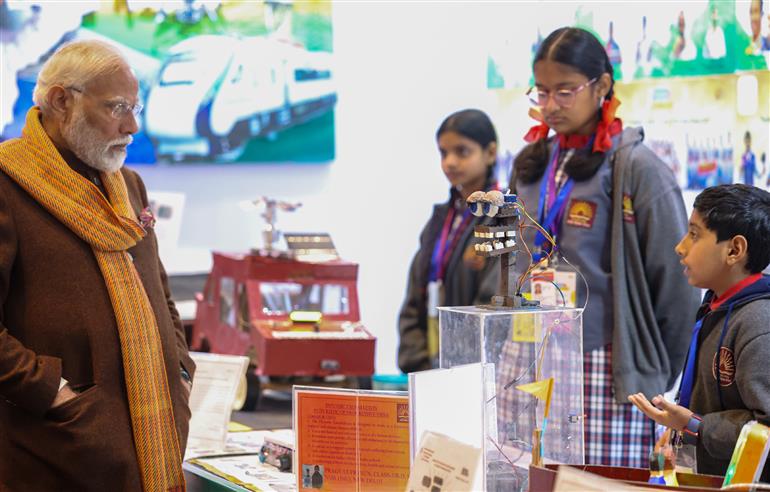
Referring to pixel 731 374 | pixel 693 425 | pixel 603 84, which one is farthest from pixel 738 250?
pixel 603 84

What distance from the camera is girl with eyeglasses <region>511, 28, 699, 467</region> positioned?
3.26 meters

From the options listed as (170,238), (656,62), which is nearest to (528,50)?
(656,62)

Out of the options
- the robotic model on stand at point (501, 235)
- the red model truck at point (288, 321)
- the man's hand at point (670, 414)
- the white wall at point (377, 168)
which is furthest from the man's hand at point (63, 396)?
the white wall at point (377, 168)

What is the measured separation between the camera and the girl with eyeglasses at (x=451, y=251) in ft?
14.5

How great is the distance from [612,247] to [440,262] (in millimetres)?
1280

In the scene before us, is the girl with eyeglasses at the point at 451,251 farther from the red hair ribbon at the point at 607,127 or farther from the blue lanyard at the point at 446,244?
the red hair ribbon at the point at 607,127

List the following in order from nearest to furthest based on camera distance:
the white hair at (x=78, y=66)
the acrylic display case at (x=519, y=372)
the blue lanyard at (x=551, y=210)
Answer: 1. the acrylic display case at (x=519, y=372)
2. the white hair at (x=78, y=66)
3. the blue lanyard at (x=551, y=210)

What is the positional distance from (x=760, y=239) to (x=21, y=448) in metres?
1.71

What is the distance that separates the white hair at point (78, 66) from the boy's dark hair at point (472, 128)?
2.04m

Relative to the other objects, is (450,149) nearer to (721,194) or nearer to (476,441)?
(721,194)

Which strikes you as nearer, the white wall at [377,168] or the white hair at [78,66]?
the white hair at [78,66]

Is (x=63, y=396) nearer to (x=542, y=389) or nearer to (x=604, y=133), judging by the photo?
(x=542, y=389)

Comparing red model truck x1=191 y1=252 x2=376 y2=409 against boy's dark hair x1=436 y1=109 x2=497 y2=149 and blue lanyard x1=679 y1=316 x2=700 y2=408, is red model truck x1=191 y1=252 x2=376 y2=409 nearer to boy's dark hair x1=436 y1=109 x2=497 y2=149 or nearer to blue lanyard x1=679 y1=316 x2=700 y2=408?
boy's dark hair x1=436 y1=109 x2=497 y2=149

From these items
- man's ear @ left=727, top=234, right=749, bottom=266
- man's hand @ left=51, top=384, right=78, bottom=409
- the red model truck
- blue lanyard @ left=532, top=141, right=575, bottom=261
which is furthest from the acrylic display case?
the red model truck
